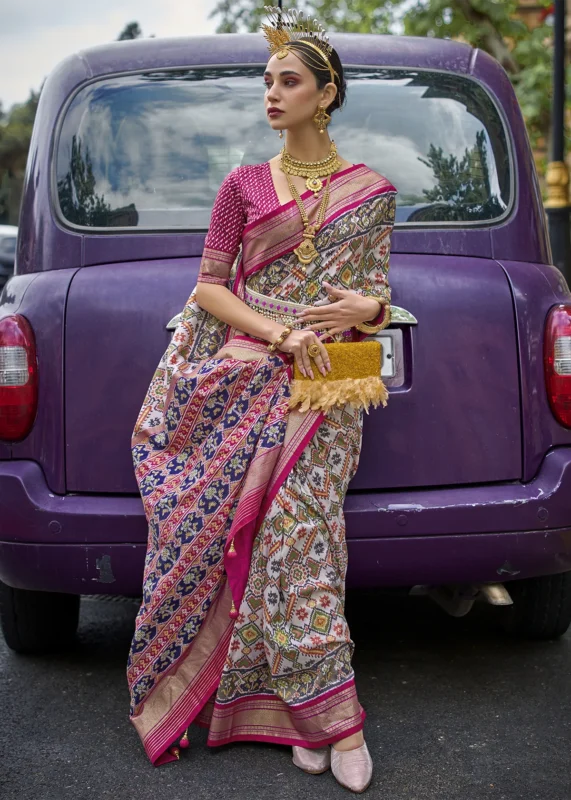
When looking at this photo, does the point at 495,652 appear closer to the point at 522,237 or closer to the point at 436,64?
the point at 522,237

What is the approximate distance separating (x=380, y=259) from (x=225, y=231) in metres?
0.42

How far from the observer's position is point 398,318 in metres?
3.38

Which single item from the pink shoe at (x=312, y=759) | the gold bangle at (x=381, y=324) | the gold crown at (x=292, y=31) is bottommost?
the pink shoe at (x=312, y=759)

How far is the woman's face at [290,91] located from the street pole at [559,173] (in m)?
8.43

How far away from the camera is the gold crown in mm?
3064

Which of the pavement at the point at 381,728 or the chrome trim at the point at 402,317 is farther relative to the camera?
the chrome trim at the point at 402,317

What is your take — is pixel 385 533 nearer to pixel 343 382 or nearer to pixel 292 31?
pixel 343 382

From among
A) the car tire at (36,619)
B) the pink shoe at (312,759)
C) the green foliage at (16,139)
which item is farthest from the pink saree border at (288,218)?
the green foliage at (16,139)

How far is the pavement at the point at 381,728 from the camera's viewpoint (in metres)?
2.94

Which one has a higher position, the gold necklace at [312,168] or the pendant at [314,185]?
the gold necklace at [312,168]

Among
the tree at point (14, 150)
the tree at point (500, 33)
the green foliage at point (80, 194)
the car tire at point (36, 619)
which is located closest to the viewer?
the green foliage at point (80, 194)

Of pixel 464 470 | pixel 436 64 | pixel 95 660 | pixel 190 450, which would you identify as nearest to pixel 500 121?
pixel 436 64

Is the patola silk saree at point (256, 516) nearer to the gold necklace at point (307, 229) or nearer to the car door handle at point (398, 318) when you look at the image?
the gold necklace at point (307, 229)

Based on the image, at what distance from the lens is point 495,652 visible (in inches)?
159
